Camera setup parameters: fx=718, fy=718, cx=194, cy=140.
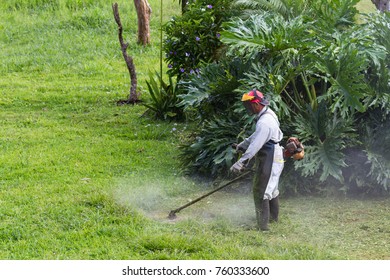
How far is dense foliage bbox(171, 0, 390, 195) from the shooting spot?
8094 millimetres

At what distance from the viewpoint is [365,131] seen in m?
8.65

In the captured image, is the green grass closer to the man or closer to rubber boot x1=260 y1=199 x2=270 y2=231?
rubber boot x1=260 y1=199 x2=270 y2=231

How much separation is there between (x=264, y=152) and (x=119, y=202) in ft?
5.77

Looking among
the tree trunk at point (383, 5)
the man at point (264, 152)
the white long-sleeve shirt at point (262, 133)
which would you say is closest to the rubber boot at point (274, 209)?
the man at point (264, 152)

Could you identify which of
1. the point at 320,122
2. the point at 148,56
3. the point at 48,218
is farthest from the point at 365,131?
the point at 148,56

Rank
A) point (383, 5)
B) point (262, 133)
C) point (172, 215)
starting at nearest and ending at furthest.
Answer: point (262, 133), point (172, 215), point (383, 5)

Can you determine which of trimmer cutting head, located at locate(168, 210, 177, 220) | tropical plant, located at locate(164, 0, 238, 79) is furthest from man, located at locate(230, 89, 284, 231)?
tropical plant, located at locate(164, 0, 238, 79)

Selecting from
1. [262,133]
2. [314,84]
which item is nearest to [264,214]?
[262,133]

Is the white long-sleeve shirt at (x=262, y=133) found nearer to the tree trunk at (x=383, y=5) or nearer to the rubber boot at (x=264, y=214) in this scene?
the rubber boot at (x=264, y=214)

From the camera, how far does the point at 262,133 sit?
717 cm

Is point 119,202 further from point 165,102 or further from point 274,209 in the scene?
point 165,102

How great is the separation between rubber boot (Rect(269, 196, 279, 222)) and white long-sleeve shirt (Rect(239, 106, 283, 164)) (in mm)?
618

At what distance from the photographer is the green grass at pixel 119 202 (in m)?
6.77

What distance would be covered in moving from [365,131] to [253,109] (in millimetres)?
2006
